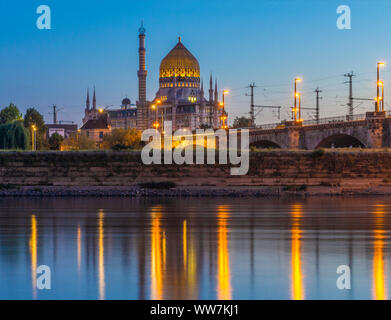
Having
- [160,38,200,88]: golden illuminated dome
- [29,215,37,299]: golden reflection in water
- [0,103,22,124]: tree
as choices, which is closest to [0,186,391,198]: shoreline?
[29,215,37,299]: golden reflection in water

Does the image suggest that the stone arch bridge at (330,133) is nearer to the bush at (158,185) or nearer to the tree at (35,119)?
the bush at (158,185)

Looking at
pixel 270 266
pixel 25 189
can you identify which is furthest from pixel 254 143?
pixel 270 266

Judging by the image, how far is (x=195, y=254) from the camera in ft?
56.2

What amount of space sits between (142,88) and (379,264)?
171m

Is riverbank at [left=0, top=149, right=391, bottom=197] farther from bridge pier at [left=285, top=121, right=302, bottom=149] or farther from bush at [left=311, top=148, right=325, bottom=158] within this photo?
bridge pier at [left=285, top=121, right=302, bottom=149]

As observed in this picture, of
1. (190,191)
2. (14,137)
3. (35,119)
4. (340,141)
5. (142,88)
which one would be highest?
(142,88)

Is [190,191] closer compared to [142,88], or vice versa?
[190,191]

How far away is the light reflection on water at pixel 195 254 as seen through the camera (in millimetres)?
12913

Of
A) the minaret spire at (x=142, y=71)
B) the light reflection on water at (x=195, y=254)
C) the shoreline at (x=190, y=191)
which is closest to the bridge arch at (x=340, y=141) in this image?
the shoreline at (x=190, y=191)

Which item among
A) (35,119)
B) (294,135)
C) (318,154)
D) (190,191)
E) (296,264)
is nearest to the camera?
(296,264)

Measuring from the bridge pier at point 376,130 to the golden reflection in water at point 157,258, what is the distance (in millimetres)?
39418
